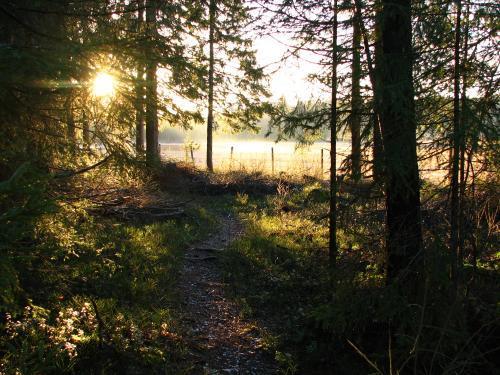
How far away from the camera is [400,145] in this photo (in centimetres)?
451

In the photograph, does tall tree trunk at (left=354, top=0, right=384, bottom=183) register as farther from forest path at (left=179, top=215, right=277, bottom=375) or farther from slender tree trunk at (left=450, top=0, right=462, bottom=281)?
forest path at (left=179, top=215, right=277, bottom=375)

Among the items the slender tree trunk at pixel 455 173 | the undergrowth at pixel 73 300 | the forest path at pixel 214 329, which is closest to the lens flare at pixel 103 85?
the undergrowth at pixel 73 300

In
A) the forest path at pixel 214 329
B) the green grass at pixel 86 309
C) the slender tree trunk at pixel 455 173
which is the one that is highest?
the slender tree trunk at pixel 455 173

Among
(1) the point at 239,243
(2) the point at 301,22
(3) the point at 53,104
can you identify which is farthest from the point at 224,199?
(3) the point at 53,104

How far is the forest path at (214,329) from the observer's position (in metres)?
4.69

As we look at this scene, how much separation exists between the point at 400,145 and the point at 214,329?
3.57m

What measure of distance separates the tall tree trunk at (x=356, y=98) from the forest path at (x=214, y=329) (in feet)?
8.64

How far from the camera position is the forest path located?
469 centimetres

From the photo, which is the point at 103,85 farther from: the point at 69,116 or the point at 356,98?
the point at 356,98

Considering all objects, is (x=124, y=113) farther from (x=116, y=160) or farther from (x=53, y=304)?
(x=53, y=304)

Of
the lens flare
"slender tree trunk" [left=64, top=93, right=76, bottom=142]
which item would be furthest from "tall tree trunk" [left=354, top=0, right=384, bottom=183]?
"slender tree trunk" [left=64, top=93, right=76, bottom=142]

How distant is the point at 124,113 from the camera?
5449 millimetres

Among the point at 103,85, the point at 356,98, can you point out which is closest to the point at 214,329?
the point at 103,85

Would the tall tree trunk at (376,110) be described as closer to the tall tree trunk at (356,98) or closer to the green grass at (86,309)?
the tall tree trunk at (356,98)
